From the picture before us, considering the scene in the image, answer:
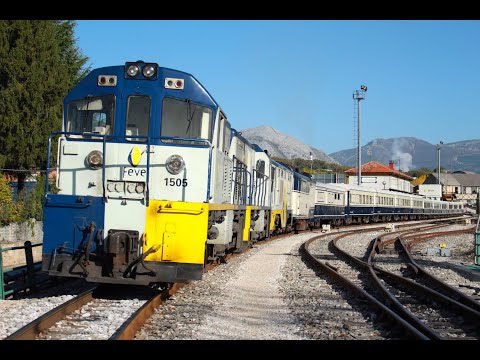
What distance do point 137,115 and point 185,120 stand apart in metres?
0.78

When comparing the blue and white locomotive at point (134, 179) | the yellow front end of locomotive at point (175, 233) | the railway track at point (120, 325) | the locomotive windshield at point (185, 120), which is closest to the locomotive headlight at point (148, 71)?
the blue and white locomotive at point (134, 179)

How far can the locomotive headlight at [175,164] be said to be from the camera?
923 centimetres

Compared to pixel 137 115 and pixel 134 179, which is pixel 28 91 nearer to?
pixel 137 115

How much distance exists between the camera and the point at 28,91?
2592 centimetres

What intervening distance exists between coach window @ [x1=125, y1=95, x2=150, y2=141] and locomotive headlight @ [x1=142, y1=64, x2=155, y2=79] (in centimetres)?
36

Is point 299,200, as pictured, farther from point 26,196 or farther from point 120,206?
point 120,206

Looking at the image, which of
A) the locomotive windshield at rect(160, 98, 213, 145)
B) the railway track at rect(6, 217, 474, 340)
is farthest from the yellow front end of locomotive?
the locomotive windshield at rect(160, 98, 213, 145)

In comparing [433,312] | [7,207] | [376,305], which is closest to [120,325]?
[376,305]

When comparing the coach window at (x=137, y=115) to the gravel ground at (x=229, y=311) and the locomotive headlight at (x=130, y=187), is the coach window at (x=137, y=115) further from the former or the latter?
the gravel ground at (x=229, y=311)

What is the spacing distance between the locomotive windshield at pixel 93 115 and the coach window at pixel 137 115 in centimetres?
27

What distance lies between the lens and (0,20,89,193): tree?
25312 mm

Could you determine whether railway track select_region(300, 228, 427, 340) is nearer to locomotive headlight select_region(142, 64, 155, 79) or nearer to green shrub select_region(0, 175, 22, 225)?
locomotive headlight select_region(142, 64, 155, 79)

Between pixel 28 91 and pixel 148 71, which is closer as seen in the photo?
pixel 148 71
